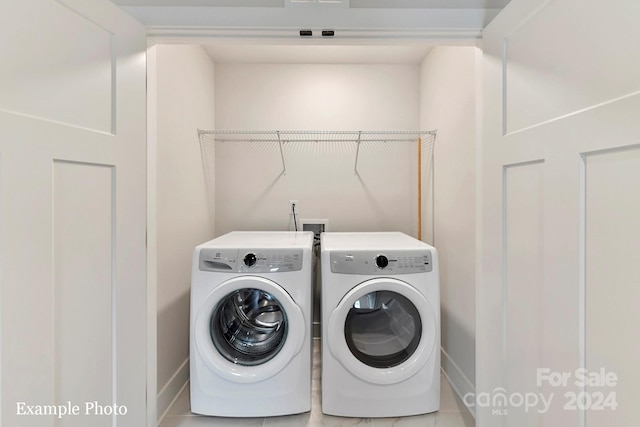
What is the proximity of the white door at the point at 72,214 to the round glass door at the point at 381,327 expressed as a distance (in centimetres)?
101

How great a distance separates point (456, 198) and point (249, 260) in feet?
4.23

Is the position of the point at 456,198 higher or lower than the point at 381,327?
higher

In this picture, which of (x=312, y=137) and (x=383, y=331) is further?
(x=312, y=137)

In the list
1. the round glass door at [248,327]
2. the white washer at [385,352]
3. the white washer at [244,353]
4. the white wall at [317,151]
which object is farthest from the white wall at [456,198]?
the round glass door at [248,327]

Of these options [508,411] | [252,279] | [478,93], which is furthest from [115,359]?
[478,93]

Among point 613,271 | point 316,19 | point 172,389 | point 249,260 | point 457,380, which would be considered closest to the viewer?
point 613,271

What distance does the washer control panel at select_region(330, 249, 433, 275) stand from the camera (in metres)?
1.77

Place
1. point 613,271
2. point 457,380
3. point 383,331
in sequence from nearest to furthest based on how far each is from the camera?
1. point 613,271
2. point 383,331
3. point 457,380

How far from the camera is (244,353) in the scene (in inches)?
73.4

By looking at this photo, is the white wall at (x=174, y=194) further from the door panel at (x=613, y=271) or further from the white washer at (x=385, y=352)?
the door panel at (x=613, y=271)

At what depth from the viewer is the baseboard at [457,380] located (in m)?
1.90

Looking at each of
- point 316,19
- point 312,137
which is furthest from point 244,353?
point 312,137

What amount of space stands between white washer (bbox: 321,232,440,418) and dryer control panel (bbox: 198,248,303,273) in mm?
189

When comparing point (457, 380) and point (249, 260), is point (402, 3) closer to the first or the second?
point (249, 260)
